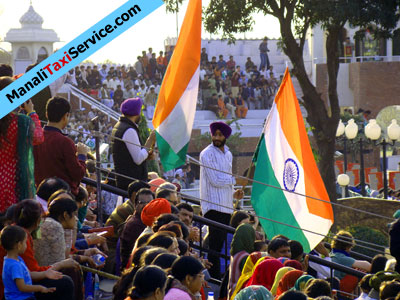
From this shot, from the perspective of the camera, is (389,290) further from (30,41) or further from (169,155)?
(30,41)

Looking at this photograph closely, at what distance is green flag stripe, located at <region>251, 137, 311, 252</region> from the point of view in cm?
889

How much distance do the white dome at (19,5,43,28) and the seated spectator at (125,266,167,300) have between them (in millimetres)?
36406

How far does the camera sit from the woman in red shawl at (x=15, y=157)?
6824 millimetres

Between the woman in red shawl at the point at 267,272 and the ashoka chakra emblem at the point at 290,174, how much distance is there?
7.70 feet

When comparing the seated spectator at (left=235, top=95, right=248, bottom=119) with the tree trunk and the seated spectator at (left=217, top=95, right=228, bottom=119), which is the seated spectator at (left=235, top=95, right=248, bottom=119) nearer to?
the seated spectator at (left=217, top=95, right=228, bottom=119)

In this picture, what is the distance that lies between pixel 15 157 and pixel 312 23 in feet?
40.3

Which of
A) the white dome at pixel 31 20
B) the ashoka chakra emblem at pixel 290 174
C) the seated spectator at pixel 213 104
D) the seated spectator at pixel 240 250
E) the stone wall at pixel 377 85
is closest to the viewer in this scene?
the seated spectator at pixel 240 250

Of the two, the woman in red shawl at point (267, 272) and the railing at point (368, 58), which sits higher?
the railing at point (368, 58)

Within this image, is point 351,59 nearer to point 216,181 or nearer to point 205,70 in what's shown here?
point 205,70

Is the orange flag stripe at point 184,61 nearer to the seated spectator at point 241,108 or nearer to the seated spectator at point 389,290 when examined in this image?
the seated spectator at point 389,290

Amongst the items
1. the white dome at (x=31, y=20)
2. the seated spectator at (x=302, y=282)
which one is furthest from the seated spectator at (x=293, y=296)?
the white dome at (x=31, y=20)

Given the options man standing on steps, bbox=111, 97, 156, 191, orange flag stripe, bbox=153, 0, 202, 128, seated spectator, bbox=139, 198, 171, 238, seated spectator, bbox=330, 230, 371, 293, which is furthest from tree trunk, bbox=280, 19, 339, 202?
seated spectator, bbox=139, 198, 171, 238

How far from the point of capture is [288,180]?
9.17 meters

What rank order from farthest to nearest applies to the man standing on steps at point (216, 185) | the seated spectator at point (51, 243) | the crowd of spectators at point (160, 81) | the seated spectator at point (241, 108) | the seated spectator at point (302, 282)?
the seated spectator at point (241, 108) → the crowd of spectators at point (160, 81) → the man standing on steps at point (216, 185) → the seated spectator at point (51, 243) → the seated spectator at point (302, 282)
